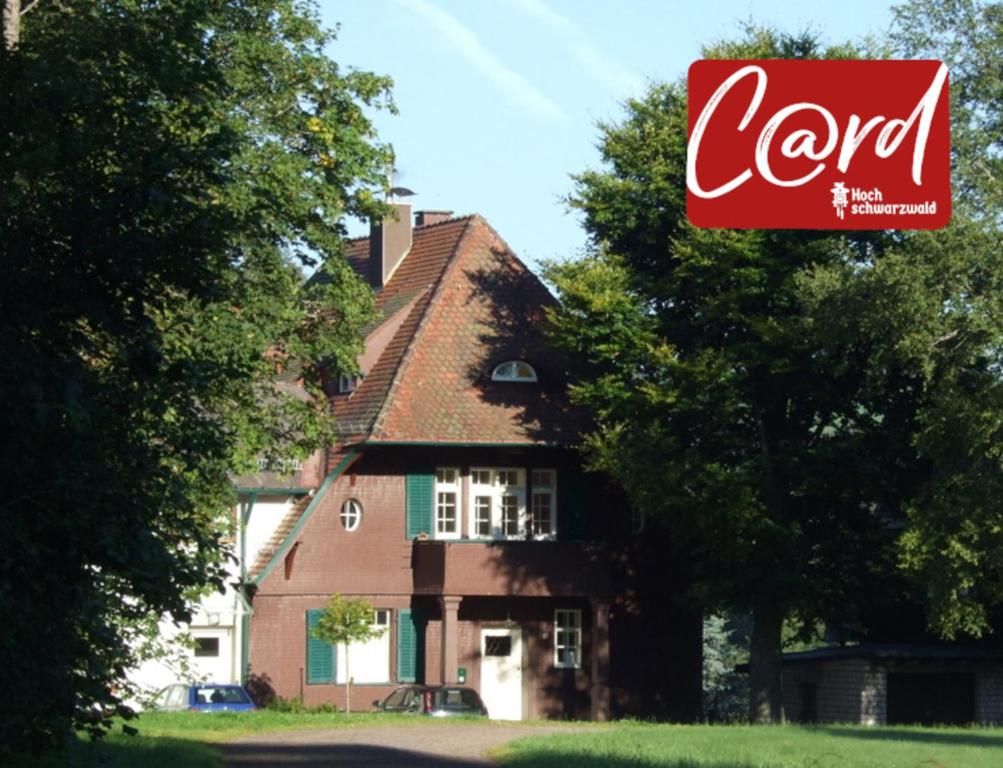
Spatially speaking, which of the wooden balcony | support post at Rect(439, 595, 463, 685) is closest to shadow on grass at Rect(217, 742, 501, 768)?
support post at Rect(439, 595, 463, 685)

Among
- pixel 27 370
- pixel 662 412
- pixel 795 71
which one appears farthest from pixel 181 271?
pixel 662 412

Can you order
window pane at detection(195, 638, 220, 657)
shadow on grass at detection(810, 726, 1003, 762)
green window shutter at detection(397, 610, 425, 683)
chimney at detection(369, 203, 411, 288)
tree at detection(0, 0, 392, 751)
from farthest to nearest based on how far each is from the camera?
chimney at detection(369, 203, 411, 288) → window pane at detection(195, 638, 220, 657) → green window shutter at detection(397, 610, 425, 683) → shadow on grass at detection(810, 726, 1003, 762) → tree at detection(0, 0, 392, 751)

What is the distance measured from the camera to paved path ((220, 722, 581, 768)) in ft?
76.8

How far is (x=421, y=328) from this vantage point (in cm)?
4841

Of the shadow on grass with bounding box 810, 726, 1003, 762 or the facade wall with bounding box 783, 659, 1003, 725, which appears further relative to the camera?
the facade wall with bounding box 783, 659, 1003, 725

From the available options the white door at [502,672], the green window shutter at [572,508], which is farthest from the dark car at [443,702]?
the green window shutter at [572,508]

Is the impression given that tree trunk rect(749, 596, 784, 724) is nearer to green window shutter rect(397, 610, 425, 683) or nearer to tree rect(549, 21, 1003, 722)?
tree rect(549, 21, 1003, 722)

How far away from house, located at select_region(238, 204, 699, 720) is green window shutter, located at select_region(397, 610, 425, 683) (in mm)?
35

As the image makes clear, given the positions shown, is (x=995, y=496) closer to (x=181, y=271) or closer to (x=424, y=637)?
(x=424, y=637)

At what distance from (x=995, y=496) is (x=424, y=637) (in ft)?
52.6

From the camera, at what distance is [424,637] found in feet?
155

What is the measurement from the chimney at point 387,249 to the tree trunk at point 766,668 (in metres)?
15.5

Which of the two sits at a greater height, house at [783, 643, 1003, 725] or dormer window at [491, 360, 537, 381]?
dormer window at [491, 360, 537, 381]

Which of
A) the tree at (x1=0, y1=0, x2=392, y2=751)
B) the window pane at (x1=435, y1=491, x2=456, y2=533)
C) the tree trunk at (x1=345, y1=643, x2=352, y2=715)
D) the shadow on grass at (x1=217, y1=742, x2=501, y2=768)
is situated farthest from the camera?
the window pane at (x1=435, y1=491, x2=456, y2=533)
